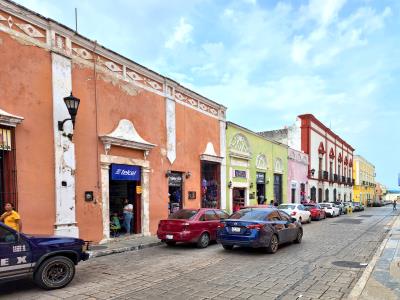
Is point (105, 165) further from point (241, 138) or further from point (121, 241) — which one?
point (241, 138)

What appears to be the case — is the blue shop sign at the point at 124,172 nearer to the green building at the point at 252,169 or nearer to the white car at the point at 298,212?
the green building at the point at 252,169

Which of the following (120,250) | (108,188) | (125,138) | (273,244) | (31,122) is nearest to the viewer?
(31,122)

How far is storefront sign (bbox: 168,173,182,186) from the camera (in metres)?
16.6

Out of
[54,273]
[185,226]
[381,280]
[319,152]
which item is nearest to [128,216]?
[185,226]

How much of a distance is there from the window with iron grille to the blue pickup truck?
3581 mm

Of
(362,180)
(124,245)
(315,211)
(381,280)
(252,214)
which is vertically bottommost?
(362,180)

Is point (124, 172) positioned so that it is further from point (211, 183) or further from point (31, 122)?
point (211, 183)

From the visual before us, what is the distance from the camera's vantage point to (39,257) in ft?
21.7

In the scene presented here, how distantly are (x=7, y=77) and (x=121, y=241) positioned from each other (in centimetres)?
676

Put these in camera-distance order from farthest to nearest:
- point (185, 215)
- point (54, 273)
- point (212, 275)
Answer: point (185, 215)
point (212, 275)
point (54, 273)

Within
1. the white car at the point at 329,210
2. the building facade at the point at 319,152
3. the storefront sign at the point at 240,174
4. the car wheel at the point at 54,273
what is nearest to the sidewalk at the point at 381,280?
the car wheel at the point at 54,273

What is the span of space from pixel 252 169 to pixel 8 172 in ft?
58.1

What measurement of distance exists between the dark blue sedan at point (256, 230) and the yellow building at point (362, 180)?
207ft

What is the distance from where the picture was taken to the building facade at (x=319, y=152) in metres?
39.4
